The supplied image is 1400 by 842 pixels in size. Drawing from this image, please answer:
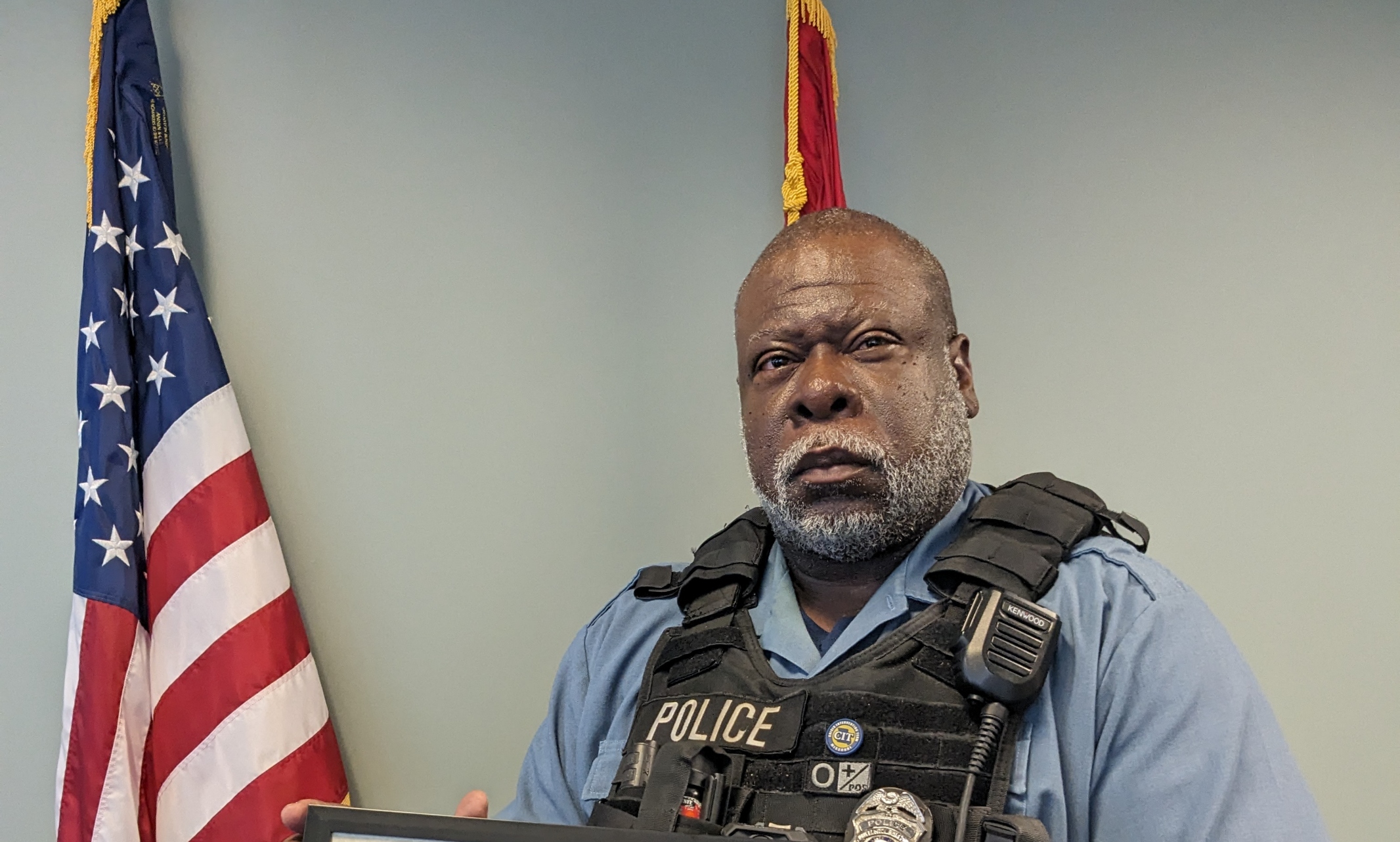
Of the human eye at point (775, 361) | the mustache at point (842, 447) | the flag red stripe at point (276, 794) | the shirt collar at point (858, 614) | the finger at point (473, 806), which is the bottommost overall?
the flag red stripe at point (276, 794)

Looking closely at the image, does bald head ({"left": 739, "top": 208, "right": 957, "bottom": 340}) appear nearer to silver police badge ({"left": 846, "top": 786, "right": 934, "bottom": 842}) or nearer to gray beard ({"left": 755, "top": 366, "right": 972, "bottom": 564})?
gray beard ({"left": 755, "top": 366, "right": 972, "bottom": 564})

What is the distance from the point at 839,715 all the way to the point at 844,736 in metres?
0.03

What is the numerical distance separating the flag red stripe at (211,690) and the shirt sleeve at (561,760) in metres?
0.43

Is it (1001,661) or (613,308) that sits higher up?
(613,308)

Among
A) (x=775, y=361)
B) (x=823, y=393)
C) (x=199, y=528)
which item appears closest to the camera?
(x=823, y=393)

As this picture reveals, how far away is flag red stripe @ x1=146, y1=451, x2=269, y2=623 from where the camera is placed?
169 cm

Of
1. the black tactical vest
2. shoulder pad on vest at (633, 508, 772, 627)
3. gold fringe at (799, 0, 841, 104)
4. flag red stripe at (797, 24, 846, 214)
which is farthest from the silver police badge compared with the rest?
gold fringe at (799, 0, 841, 104)

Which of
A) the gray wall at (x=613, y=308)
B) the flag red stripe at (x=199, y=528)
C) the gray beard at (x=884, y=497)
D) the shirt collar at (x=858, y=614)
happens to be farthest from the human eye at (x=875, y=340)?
the flag red stripe at (x=199, y=528)

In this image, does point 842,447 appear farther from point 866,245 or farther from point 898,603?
point 866,245

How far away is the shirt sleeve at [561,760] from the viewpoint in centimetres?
157

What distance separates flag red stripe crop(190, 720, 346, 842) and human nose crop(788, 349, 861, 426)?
2.99ft

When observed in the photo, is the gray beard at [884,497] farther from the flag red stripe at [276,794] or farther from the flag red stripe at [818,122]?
the flag red stripe at [276,794]

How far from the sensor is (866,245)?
1.61 meters

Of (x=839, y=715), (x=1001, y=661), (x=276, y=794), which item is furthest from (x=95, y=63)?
(x=1001, y=661)
